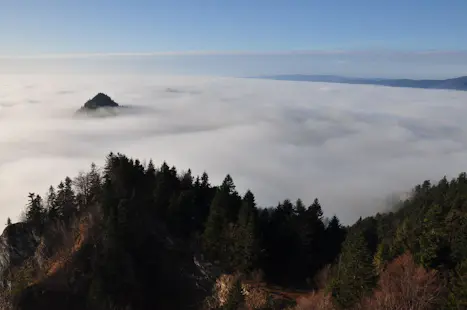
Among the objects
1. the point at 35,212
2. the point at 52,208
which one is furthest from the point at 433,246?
the point at 35,212

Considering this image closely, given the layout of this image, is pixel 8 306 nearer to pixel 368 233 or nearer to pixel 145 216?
pixel 145 216

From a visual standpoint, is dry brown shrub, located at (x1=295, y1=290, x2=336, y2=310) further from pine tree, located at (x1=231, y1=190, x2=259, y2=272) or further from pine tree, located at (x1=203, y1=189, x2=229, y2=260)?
pine tree, located at (x1=203, y1=189, x2=229, y2=260)

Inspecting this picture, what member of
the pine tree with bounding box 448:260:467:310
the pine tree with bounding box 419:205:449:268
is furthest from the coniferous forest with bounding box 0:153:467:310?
the pine tree with bounding box 448:260:467:310

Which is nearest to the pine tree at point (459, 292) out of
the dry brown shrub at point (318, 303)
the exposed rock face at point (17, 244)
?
the dry brown shrub at point (318, 303)

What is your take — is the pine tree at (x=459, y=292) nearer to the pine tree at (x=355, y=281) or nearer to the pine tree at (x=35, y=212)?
the pine tree at (x=355, y=281)

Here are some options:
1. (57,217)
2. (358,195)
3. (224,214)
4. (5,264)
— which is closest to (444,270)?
(224,214)
